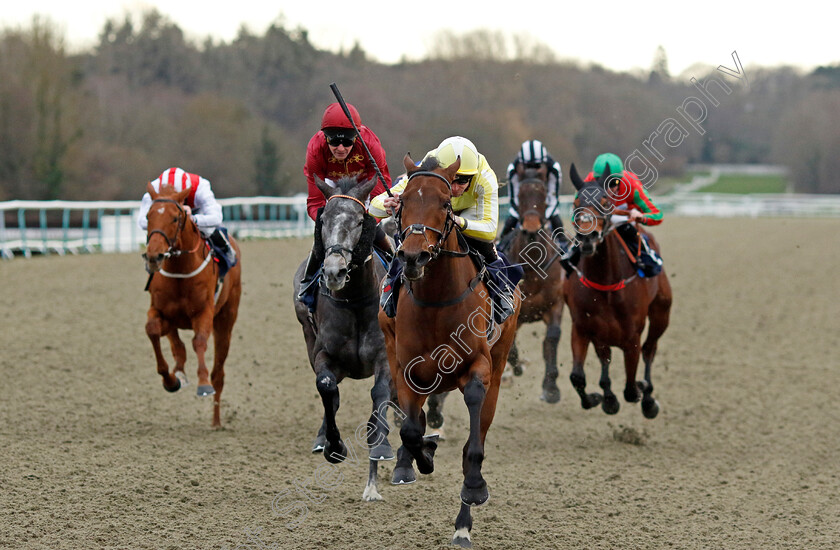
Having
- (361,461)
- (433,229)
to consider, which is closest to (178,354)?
(361,461)

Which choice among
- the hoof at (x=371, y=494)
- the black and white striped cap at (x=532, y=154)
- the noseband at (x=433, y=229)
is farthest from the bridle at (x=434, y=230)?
the black and white striped cap at (x=532, y=154)

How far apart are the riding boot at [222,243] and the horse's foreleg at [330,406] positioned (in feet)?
9.19

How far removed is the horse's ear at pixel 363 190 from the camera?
17.3 feet

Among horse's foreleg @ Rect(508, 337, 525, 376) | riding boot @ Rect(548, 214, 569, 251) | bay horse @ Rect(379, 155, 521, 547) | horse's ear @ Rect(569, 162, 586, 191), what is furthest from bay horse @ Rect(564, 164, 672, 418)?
bay horse @ Rect(379, 155, 521, 547)

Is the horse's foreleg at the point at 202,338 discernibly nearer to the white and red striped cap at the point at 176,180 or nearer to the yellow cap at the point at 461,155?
the white and red striped cap at the point at 176,180

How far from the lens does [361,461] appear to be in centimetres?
684

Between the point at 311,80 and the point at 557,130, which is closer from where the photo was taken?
the point at 557,130

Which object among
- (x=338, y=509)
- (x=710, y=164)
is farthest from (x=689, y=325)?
(x=710, y=164)

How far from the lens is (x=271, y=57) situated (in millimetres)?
34750

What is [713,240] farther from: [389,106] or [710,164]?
[710,164]

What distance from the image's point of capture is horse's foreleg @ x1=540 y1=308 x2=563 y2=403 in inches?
328

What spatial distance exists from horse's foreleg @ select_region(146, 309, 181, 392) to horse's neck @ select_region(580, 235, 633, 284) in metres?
3.42

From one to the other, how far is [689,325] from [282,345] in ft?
20.6

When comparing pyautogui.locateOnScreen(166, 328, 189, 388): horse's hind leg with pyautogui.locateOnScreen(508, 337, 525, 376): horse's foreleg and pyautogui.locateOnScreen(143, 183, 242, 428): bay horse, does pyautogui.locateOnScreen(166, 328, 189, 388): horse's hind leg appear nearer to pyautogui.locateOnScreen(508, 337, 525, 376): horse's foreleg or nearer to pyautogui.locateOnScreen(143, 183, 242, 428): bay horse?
pyautogui.locateOnScreen(143, 183, 242, 428): bay horse
